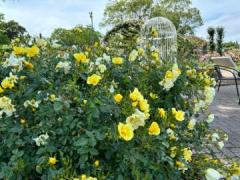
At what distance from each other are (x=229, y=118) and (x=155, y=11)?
13.6m

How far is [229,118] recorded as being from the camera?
4.81 meters

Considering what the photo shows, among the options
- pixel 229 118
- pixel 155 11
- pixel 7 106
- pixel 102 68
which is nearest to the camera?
pixel 7 106

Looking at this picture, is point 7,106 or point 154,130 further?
point 7,106

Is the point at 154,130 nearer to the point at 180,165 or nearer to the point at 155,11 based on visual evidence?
the point at 180,165

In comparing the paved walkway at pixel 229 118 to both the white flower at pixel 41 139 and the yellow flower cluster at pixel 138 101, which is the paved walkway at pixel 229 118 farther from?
the white flower at pixel 41 139

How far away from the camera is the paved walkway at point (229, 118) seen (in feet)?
11.0

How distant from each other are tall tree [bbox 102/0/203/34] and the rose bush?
52.4 feet

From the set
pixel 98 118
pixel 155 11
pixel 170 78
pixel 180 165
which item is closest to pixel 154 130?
pixel 98 118

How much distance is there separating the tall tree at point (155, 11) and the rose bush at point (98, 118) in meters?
16.0

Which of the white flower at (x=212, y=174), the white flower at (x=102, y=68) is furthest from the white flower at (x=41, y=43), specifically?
the white flower at (x=212, y=174)

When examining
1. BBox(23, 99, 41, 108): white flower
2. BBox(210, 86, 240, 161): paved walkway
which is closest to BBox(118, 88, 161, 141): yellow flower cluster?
BBox(23, 99, 41, 108): white flower

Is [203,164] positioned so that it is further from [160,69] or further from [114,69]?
[114,69]

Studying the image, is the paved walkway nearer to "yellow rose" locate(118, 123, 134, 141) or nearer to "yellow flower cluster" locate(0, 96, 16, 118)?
"yellow rose" locate(118, 123, 134, 141)

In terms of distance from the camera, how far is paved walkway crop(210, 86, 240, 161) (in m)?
3.35
